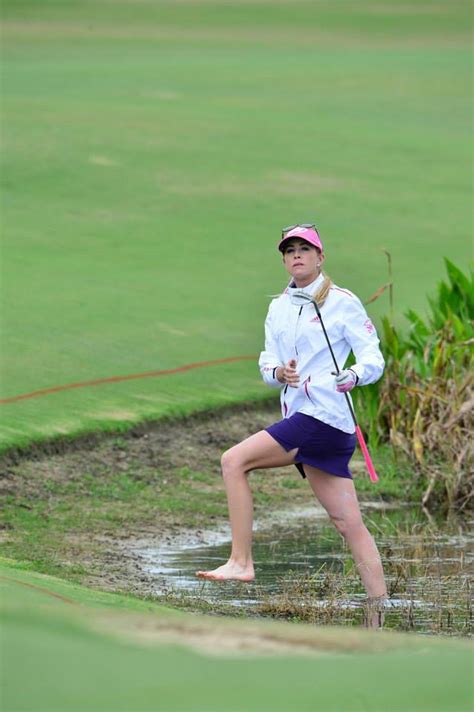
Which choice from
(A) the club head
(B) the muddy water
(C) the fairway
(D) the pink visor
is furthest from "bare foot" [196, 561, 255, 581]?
(C) the fairway

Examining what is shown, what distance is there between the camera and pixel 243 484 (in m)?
6.55

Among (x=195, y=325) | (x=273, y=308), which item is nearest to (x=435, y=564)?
(x=273, y=308)

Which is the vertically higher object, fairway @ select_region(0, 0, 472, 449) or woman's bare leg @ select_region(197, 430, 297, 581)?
fairway @ select_region(0, 0, 472, 449)

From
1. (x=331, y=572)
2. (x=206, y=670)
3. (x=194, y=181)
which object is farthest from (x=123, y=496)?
(x=194, y=181)

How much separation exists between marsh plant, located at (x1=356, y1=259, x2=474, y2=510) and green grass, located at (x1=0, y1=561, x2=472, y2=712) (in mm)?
4406

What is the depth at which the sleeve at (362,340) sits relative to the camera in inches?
251

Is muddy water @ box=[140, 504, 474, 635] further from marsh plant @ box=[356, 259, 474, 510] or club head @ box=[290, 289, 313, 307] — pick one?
club head @ box=[290, 289, 313, 307]

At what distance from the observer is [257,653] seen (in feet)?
13.2

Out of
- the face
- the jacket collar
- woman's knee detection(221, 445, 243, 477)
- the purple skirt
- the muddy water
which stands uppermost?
the face

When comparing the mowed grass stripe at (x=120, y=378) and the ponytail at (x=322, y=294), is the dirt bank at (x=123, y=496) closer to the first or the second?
the mowed grass stripe at (x=120, y=378)

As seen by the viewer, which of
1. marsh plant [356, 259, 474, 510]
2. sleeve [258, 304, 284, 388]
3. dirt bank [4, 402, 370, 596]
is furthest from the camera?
marsh plant [356, 259, 474, 510]

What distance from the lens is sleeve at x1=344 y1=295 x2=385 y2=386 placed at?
20.9ft

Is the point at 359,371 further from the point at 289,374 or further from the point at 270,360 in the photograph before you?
the point at 270,360

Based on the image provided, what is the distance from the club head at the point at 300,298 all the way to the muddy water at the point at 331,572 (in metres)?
1.17
